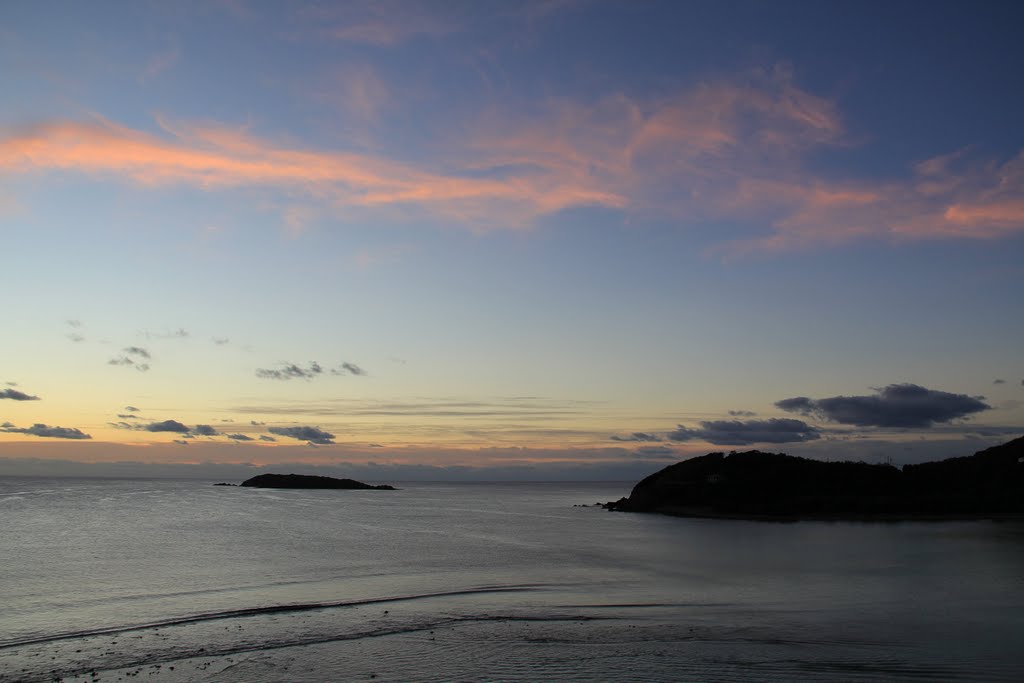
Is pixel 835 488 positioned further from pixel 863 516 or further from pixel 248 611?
pixel 248 611

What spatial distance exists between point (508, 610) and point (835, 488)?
92563mm

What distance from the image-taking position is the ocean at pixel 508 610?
67.4ft

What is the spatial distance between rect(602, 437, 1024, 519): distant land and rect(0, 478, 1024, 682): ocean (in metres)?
40.3

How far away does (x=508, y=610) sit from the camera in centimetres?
2975

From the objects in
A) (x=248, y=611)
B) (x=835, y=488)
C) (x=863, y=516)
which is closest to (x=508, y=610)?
(x=248, y=611)

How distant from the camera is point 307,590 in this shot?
34.8m

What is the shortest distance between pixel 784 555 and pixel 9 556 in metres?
57.0

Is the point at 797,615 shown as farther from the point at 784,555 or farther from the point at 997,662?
the point at 784,555

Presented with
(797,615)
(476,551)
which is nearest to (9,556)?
(476,551)

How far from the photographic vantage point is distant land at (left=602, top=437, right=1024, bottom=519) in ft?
312

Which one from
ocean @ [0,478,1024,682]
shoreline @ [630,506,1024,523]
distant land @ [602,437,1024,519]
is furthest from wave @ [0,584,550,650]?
distant land @ [602,437,1024,519]

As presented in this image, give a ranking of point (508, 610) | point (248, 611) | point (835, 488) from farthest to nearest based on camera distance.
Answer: point (835, 488) → point (508, 610) → point (248, 611)

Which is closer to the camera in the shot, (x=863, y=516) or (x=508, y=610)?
(x=508, y=610)

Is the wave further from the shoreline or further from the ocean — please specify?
the shoreline
